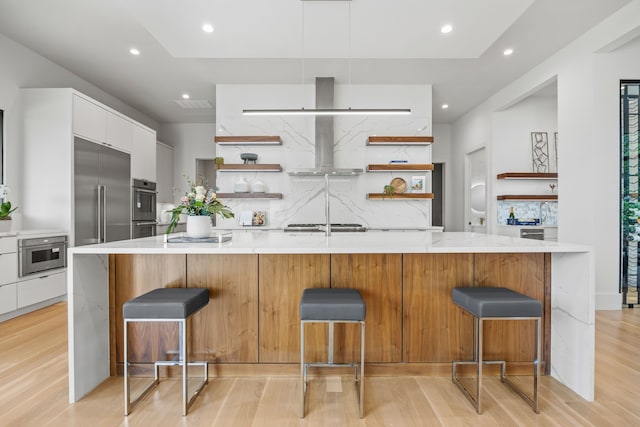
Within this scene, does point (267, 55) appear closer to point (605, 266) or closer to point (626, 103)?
point (626, 103)

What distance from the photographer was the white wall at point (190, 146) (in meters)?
6.92

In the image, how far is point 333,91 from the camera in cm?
464

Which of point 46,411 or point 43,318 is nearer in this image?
point 46,411

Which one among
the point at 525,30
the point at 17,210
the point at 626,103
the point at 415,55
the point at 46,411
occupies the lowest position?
the point at 46,411

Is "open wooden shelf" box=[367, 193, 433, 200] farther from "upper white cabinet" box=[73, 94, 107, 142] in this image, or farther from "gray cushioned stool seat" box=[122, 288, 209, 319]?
"upper white cabinet" box=[73, 94, 107, 142]

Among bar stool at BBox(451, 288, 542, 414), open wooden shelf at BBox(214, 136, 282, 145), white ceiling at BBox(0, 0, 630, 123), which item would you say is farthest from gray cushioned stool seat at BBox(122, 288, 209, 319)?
open wooden shelf at BBox(214, 136, 282, 145)

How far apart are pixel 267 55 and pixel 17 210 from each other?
127 inches

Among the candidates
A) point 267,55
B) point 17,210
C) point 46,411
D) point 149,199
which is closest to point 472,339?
point 46,411

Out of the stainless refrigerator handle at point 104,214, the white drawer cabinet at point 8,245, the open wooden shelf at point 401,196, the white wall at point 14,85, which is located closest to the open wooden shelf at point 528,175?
the open wooden shelf at point 401,196

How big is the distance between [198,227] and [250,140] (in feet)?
8.61

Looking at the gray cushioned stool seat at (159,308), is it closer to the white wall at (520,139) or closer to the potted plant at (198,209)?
the potted plant at (198,209)

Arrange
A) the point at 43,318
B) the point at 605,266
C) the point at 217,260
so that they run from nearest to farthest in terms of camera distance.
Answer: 1. the point at 217,260
2. the point at 43,318
3. the point at 605,266

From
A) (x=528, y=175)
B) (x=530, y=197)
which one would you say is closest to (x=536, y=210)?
(x=530, y=197)

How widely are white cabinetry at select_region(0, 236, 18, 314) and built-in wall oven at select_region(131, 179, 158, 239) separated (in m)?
1.72
